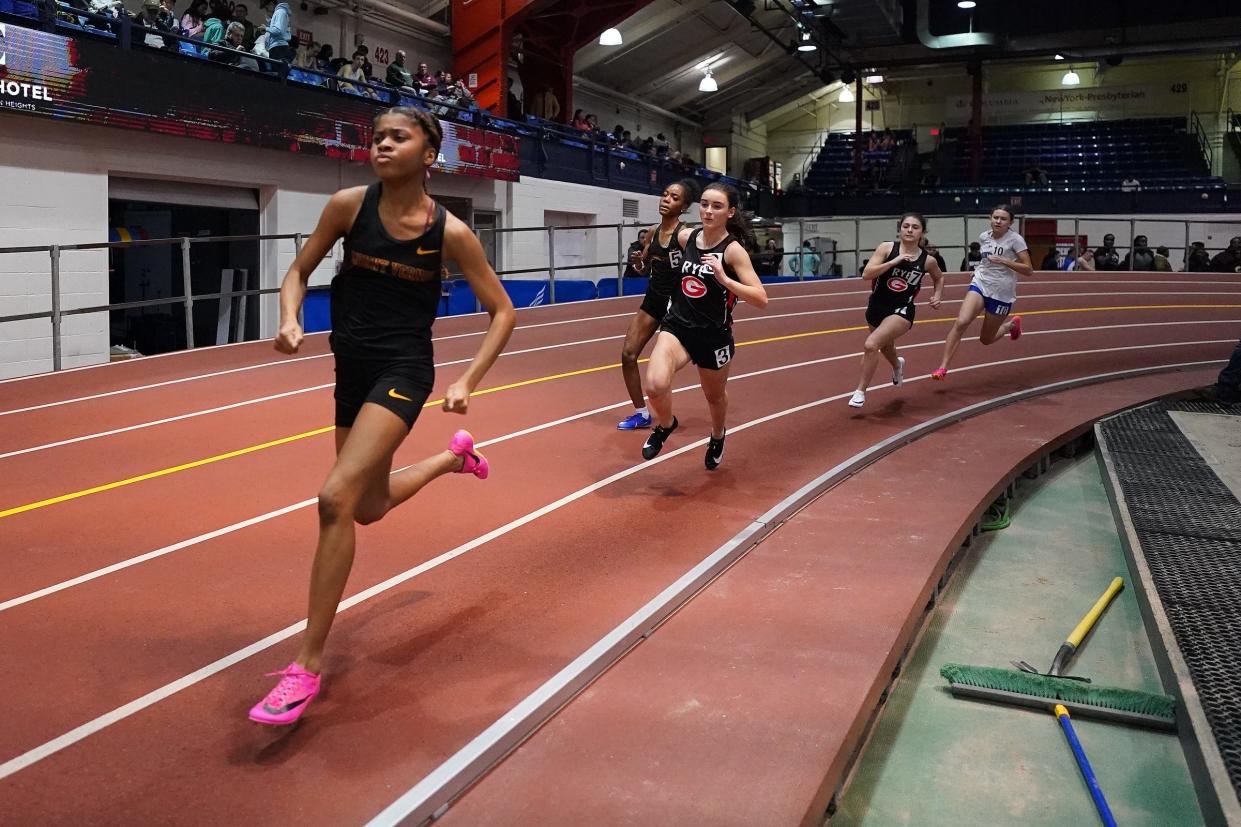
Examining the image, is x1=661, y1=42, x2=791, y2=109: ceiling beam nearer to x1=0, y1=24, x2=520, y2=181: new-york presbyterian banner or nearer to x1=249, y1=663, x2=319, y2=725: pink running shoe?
x1=0, y1=24, x2=520, y2=181: new-york presbyterian banner

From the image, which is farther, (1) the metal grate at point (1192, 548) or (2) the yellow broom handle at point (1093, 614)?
(2) the yellow broom handle at point (1093, 614)

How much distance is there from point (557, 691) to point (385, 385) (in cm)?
117

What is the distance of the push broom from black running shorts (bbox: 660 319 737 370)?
7.79 ft

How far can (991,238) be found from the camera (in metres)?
9.81

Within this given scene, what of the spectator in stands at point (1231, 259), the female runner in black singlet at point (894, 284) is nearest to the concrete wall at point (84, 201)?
the female runner in black singlet at point (894, 284)

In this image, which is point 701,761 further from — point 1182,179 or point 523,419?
point 1182,179

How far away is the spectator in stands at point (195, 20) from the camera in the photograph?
14297 mm

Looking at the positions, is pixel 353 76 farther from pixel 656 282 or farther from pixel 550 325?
pixel 656 282

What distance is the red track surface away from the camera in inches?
118

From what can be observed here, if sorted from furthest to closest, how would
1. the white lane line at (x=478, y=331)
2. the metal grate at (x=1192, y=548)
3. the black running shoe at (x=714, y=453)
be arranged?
1. the white lane line at (x=478, y=331)
2. the black running shoe at (x=714, y=453)
3. the metal grate at (x=1192, y=548)

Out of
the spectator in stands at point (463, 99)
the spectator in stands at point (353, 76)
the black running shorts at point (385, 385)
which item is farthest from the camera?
the spectator in stands at point (463, 99)

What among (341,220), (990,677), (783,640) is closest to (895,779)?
(783,640)

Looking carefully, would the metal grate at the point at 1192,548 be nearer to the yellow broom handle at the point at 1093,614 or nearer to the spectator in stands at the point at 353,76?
the yellow broom handle at the point at 1093,614

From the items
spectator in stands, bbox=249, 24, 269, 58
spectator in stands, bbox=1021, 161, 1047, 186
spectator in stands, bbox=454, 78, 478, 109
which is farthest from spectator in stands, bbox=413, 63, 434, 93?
spectator in stands, bbox=1021, 161, 1047, 186
